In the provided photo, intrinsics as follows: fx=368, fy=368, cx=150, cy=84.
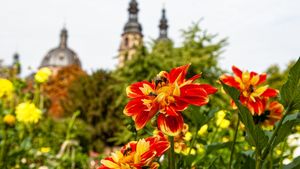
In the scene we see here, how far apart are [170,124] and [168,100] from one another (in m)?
0.05

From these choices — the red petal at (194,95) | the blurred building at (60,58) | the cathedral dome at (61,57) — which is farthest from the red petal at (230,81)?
the cathedral dome at (61,57)

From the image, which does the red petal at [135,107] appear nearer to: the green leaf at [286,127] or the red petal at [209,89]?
the red petal at [209,89]

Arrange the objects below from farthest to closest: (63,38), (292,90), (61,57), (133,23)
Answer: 1. (63,38)
2. (61,57)
3. (133,23)
4. (292,90)

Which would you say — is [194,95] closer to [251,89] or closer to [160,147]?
[160,147]

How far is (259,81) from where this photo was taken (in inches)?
41.7

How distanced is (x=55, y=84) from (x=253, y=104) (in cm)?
3073

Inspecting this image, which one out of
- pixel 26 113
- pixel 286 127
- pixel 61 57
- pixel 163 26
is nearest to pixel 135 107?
pixel 286 127

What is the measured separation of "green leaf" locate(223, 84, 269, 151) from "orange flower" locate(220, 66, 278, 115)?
0.28 metres

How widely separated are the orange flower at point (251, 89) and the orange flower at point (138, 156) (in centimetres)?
36

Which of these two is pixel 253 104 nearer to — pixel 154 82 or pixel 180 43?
pixel 154 82

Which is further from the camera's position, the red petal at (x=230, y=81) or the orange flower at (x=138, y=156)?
the red petal at (x=230, y=81)

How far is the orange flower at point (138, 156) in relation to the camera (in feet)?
2.26

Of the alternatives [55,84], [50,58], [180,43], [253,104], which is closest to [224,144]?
[253,104]

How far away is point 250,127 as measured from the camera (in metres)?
0.69
